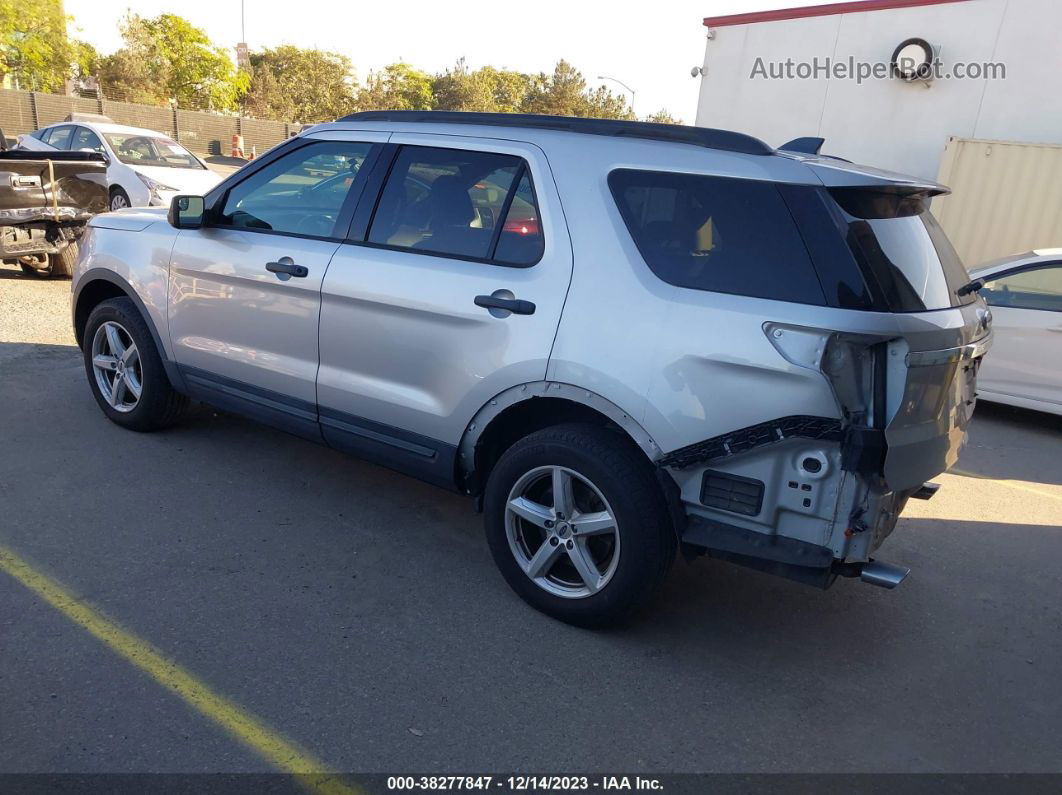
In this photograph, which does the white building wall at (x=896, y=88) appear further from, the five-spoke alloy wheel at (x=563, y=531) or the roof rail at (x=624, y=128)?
the five-spoke alloy wheel at (x=563, y=531)

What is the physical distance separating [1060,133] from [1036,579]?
32.5 feet

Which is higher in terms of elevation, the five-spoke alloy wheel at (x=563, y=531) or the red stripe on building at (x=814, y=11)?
the red stripe on building at (x=814, y=11)

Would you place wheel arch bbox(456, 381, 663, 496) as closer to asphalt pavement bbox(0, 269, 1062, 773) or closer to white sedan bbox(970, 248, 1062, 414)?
asphalt pavement bbox(0, 269, 1062, 773)

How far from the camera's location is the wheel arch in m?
3.32

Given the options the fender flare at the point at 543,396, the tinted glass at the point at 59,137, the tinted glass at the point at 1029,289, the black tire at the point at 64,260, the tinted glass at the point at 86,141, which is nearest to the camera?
the fender flare at the point at 543,396

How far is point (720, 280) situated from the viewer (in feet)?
10.4

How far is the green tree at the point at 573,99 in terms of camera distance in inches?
2621

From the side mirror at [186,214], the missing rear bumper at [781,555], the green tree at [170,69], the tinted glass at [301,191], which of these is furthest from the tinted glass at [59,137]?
the green tree at [170,69]

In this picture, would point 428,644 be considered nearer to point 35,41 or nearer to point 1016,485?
point 1016,485

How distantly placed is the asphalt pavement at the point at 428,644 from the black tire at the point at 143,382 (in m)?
0.23

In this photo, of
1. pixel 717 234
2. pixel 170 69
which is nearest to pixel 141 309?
pixel 717 234

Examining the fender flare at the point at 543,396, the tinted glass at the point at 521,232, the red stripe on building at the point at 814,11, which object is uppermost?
the red stripe on building at the point at 814,11

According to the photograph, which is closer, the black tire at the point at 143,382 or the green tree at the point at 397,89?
the black tire at the point at 143,382

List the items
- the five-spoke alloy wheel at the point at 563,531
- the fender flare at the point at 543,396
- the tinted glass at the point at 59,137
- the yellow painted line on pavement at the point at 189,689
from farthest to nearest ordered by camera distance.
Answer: the tinted glass at the point at 59,137 < the five-spoke alloy wheel at the point at 563,531 < the fender flare at the point at 543,396 < the yellow painted line on pavement at the point at 189,689
